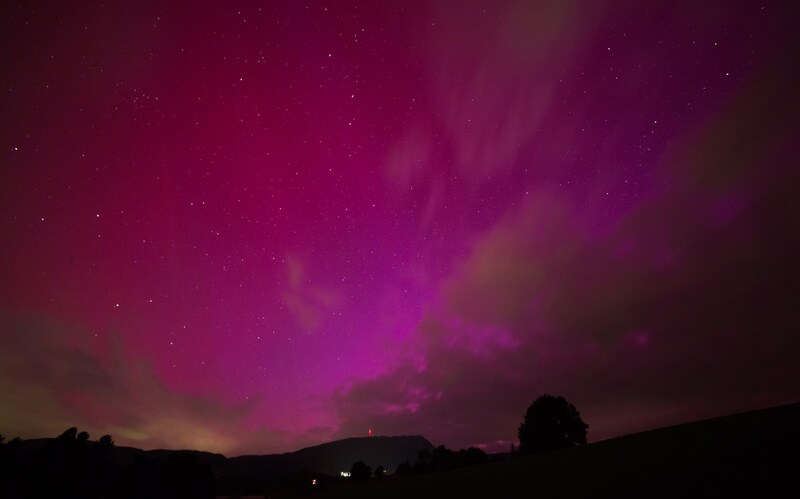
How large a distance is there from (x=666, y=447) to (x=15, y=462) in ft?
154

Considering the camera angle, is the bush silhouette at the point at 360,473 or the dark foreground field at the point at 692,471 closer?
the dark foreground field at the point at 692,471

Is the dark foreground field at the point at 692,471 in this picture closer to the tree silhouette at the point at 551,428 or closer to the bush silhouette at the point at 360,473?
the tree silhouette at the point at 551,428

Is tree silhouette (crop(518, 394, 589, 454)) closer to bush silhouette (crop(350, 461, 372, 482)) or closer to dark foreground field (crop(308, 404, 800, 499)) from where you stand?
dark foreground field (crop(308, 404, 800, 499))

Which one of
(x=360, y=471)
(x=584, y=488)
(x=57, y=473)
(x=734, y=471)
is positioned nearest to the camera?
(x=734, y=471)

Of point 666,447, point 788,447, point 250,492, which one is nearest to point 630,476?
point 788,447

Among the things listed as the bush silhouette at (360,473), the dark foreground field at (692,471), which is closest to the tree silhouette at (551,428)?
the dark foreground field at (692,471)

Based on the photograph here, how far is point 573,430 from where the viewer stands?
61469mm

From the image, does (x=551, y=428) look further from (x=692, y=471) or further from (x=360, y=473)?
(x=692, y=471)

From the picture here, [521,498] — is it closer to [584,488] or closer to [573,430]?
[584,488]

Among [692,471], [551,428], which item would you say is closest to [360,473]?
[551,428]

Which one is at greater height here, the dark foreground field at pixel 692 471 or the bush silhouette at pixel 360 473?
the dark foreground field at pixel 692 471

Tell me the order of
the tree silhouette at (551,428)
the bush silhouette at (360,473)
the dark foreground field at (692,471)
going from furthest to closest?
1. the bush silhouette at (360,473)
2. the tree silhouette at (551,428)
3. the dark foreground field at (692,471)

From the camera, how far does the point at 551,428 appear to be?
6088 centimetres

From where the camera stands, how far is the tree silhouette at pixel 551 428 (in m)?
60.2
